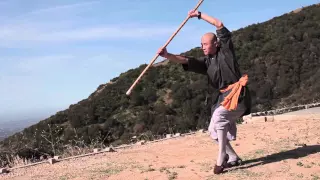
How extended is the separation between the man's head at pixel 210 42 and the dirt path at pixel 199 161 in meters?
1.54

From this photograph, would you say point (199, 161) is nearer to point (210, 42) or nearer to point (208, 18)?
point (210, 42)

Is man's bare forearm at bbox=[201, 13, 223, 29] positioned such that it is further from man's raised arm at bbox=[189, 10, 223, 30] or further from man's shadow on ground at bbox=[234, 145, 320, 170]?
man's shadow on ground at bbox=[234, 145, 320, 170]

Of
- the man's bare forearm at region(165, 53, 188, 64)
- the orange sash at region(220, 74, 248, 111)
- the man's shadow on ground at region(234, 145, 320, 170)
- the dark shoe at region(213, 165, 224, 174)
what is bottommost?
the man's shadow on ground at region(234, 145, 320, 170)

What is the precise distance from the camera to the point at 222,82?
559cm

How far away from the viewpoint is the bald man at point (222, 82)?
213 inches

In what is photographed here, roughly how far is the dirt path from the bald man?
38cm

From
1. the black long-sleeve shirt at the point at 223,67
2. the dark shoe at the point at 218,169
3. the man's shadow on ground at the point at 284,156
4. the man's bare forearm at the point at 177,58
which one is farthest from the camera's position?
the man's shadow on ground at the point at 284,156

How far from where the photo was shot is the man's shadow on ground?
582 cm

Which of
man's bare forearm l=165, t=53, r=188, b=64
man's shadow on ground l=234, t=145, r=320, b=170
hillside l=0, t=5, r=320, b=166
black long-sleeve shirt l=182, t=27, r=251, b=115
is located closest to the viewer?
black long-sleeve shirt l=182, t=27, r=251, b=115

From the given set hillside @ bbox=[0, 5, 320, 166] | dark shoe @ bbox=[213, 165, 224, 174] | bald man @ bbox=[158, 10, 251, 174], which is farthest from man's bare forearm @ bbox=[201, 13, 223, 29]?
hillside @ bbox=[0, 5, 320, 166]

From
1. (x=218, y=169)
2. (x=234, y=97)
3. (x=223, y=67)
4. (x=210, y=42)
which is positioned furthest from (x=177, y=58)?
(x=218, y=169)

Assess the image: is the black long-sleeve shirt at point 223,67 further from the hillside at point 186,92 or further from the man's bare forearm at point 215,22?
the hillside at point 186,92

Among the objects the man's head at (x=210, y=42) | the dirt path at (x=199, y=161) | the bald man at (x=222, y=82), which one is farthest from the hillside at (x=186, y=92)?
the man's head at (x=210, y=42)

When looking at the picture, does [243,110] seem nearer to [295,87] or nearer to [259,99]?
[259,99]
